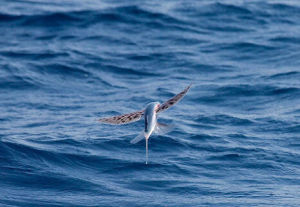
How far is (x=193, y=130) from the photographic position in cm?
1705

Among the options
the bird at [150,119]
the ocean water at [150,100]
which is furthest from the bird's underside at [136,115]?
the ocean water at [150,100]

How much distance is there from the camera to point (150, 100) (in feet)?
61.7

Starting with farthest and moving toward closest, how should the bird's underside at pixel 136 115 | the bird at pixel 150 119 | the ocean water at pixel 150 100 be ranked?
the ocean water at pixel 150 100 < the bird's underside at pixel 136 115 < the bird at pixel 150 119

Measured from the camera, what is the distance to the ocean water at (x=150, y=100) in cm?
1391

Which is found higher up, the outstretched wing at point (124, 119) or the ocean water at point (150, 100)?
the ocean water at point (150, 100)

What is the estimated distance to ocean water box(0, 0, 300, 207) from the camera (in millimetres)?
13906

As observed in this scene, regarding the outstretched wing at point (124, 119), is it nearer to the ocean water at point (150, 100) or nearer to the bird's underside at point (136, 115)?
the bird's underside at point (136, 115)

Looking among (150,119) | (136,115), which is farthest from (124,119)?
(150,119)

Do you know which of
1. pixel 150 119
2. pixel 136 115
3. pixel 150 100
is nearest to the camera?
pixel 150 119

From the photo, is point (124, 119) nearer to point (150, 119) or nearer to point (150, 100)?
point (150, 119)

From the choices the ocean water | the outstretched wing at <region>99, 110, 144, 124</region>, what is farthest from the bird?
the ocean water

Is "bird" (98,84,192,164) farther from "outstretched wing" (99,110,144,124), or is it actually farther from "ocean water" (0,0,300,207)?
"ocean water" (0,0,300,207)

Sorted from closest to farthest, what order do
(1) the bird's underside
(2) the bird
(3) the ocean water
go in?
(2) the bird → (1) the bird's underside → (3) the ocean water

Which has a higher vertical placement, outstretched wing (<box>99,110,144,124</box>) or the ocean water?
the ocean water
